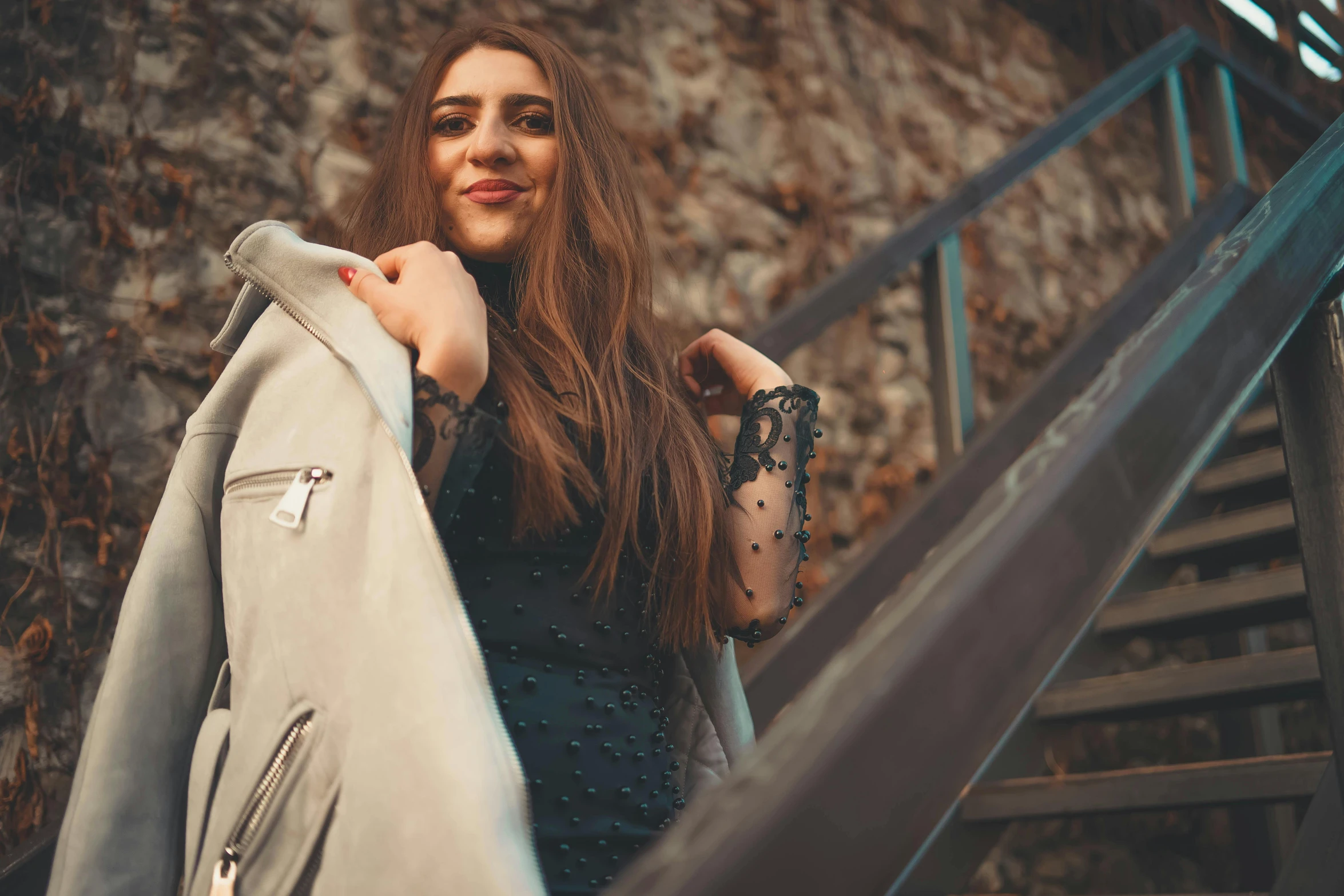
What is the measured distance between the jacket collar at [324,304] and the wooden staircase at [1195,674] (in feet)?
3.57

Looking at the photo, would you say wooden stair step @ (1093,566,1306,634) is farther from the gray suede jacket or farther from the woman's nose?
the gray suede jacket

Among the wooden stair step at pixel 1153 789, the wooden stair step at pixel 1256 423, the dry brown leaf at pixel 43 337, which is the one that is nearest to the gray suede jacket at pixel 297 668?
the dry brown leaf at pixel 43 337

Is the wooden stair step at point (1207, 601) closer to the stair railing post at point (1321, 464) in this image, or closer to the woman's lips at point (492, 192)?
the stair railing post at point (1321, 464)

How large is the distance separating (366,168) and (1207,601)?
2.19m

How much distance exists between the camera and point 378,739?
73 centimetres

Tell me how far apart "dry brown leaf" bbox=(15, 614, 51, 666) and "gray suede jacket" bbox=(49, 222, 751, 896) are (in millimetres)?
1121

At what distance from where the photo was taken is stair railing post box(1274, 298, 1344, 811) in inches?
40.7

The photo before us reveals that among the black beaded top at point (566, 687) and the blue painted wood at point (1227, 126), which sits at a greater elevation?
the blue painted wood at point (1227, 126)

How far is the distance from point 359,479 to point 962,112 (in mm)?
3881

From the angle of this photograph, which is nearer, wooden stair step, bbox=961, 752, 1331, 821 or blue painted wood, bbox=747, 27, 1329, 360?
wooden stair step, bbox=961, 752, 1331, 821

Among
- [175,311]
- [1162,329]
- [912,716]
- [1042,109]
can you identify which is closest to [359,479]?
[912,716]

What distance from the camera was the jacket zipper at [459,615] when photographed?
2.35 feet

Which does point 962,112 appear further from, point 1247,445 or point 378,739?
point 378,739

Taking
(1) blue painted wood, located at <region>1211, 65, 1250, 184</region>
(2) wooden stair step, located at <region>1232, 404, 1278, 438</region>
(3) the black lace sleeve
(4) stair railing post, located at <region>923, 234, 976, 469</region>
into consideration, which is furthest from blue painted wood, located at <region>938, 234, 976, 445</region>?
(3) the black lace sleeve
